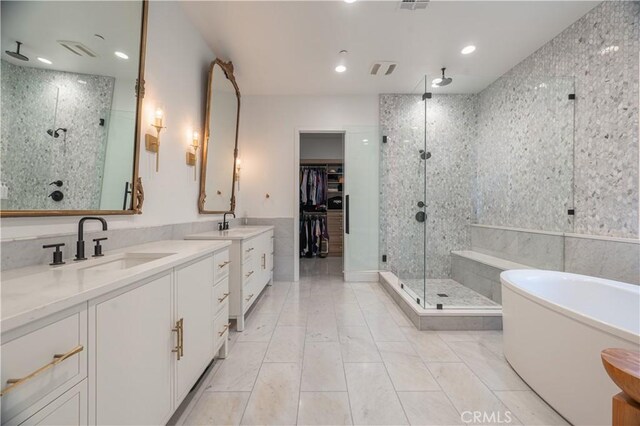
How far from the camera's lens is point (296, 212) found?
3.81 m

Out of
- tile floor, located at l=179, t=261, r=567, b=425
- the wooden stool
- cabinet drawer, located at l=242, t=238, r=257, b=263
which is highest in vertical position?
cabinet drawer, located at l=242, t=238, r=257, b=263

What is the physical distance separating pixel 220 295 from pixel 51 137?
1.21 metres

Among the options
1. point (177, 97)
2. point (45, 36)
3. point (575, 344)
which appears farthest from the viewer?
point (177, 97)

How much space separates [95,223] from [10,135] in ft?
1.83

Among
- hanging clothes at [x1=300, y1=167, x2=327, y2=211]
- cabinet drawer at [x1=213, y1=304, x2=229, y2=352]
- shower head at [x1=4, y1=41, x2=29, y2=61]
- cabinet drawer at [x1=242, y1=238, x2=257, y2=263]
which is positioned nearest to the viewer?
shower head at [x1=4, y1=41, x2=29, y2=61]

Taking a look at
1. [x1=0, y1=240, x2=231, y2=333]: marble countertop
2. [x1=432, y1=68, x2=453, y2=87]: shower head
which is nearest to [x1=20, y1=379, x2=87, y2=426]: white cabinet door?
[x1=0, y1=240, x2=231, y2=333]: marble countertop

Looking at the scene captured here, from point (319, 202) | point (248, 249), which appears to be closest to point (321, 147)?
point (319, 202)

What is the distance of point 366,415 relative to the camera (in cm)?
133

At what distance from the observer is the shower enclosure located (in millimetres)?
3160

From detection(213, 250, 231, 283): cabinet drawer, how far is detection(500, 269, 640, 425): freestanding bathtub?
2006 mm

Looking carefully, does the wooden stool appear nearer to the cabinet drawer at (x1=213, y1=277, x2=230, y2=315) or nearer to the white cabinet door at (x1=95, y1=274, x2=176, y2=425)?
the white cabinet door at (x1=95, y1=274, x2=176, y2=425)

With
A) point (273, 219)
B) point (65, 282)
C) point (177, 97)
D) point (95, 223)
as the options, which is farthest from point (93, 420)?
point (273, 219)

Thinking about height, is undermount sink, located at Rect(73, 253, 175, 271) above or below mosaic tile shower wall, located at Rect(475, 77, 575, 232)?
below

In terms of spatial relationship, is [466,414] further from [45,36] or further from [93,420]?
[45,36]
